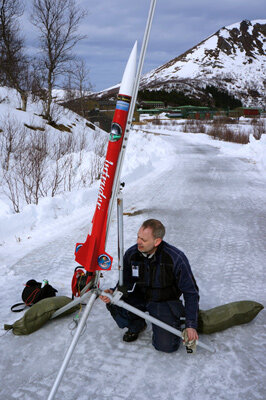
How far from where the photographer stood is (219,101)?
408 feet

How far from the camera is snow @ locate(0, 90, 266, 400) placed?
2.46 metres

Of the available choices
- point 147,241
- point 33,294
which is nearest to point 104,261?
point 147,241

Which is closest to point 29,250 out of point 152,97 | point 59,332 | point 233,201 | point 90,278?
point 59,332

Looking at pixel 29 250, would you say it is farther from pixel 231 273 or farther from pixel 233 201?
pixel 233 201

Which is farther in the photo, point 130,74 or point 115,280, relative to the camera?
point 115,280

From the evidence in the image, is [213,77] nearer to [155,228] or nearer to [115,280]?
[115,280]

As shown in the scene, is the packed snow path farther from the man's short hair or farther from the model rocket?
the man's short hair

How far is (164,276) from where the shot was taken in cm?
271

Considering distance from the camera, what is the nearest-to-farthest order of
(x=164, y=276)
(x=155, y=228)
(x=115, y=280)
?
(x=155, y=228) → (x=164, y=276) → (x=115, y=280)

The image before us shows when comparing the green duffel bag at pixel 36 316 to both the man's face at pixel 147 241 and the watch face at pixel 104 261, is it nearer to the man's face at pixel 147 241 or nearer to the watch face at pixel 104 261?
the watch face at pixel 104 261

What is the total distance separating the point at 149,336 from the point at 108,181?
1.55 meters

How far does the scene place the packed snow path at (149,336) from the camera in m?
2.44

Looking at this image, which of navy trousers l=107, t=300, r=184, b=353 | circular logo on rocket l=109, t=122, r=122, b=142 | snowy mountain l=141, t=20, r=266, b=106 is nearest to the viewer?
circular logo on rocket l=109, t=122, r=122, b=142

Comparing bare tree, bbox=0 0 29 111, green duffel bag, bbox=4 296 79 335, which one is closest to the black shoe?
green duffel bag, bbox=4 296 79 335
